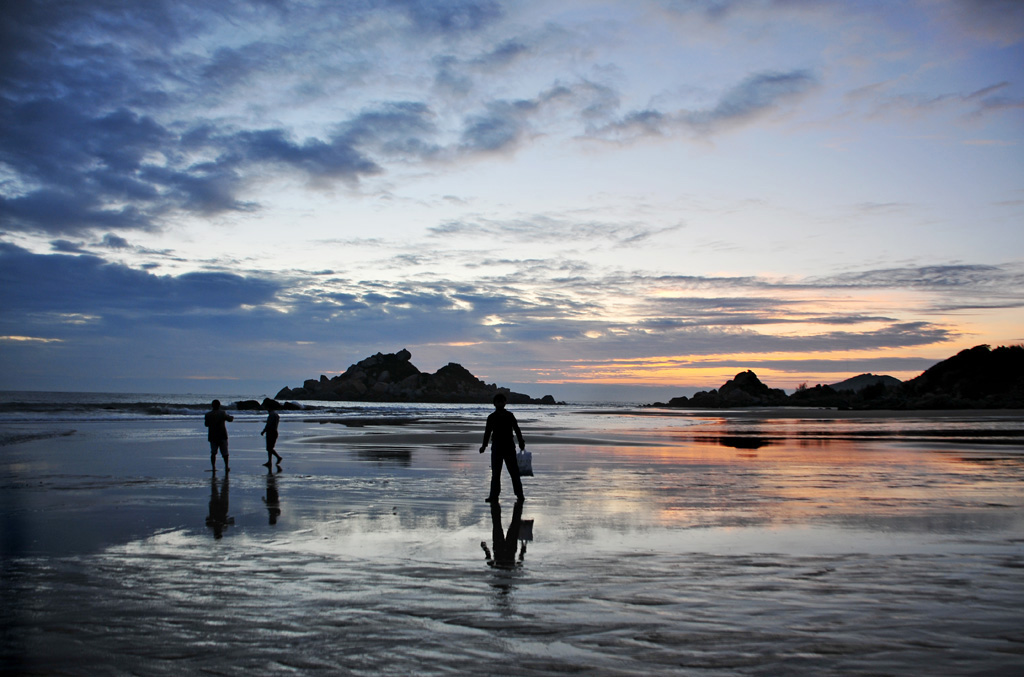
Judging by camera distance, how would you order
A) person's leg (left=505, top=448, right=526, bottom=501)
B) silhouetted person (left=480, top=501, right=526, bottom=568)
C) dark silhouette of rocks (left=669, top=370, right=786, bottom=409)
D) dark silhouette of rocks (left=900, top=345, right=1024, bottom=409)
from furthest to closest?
dark silhouette of rocks (left=669, top=370, right=786, bottom=409) → dark silhouette of rocks (left=900, top=345, right=1024, bottom=409) → person's leg (left=505, top=448, right=526, bottom=501) → silhouetted person (left=480, top=501, right=526, bottom=568)

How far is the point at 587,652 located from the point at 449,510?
20.6ft

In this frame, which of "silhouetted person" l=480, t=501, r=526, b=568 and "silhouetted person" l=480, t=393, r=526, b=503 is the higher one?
"silhouetted person" l=480, t=393, r=526, b=503

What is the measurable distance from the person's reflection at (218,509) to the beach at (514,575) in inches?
2.5

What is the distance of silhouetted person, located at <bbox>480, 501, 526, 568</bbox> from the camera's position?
718 centimetres

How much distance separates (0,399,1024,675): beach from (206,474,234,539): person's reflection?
0.21 feet

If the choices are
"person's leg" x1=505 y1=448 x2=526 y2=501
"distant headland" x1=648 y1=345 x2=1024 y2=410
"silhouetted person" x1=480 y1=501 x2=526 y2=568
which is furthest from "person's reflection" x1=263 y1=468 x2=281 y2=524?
"distant headland" x1=648 y1=345 x2=1024 y2=410

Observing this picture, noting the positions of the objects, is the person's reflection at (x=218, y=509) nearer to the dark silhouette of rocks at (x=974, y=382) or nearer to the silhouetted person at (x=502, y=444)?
the silhouetted person at (x=502, y=444)

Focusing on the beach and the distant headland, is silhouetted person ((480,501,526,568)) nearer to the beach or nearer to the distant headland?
the beach

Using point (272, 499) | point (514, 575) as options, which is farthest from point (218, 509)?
point (514, 575)

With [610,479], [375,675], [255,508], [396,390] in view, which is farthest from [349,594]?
[396,390]

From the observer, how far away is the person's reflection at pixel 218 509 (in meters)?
9.26

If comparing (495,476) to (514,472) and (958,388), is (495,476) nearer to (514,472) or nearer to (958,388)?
(514,472)

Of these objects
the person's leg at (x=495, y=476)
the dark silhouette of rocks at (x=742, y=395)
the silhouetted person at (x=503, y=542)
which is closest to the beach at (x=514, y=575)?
the silhouetted person at (x=503, y=542)

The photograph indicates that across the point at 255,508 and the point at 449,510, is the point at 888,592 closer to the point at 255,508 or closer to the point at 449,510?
the point at 449,510
